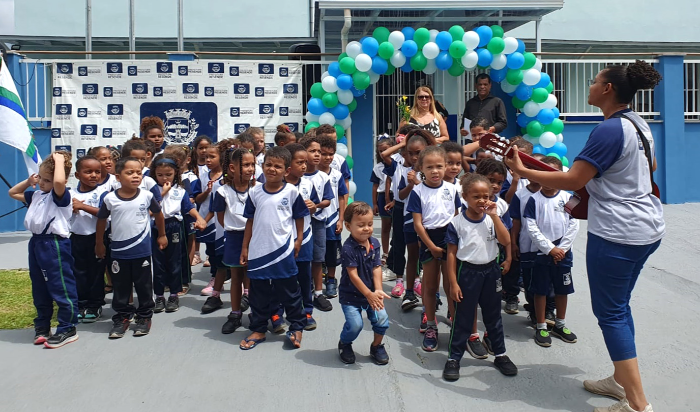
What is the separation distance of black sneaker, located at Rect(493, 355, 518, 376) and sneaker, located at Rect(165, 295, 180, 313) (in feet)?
9.27

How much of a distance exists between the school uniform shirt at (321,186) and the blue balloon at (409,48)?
3.80 m

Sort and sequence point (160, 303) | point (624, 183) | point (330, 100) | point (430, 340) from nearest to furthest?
point (624, 183) < point (430, 340) < point (160, 303) < point (330, 100)

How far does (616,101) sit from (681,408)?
1749 mm

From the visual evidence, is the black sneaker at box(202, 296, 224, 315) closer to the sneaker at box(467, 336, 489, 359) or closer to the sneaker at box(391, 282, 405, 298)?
the sneaker at box(391, 282, 405, 298)

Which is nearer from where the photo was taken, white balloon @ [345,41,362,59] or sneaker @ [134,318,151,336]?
sneaker @ [134,318,151,336]

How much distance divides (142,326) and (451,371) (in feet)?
7.99

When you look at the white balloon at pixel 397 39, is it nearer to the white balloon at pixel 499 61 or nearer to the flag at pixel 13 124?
the white balloon at pixel 499 61


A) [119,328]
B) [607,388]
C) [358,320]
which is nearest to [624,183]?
[607,388]

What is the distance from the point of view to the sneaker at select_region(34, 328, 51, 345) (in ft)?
15.2

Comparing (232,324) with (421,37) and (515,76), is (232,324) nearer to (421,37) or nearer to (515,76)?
(421,37)

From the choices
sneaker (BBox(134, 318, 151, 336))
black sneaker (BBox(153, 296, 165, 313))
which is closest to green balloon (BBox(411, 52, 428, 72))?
black sneaker (BBox(153, 296, 165, 313))

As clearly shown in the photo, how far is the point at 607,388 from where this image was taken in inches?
143

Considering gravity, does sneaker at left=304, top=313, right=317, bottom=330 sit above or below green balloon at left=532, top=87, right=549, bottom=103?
below

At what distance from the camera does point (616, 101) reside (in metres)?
3.43
